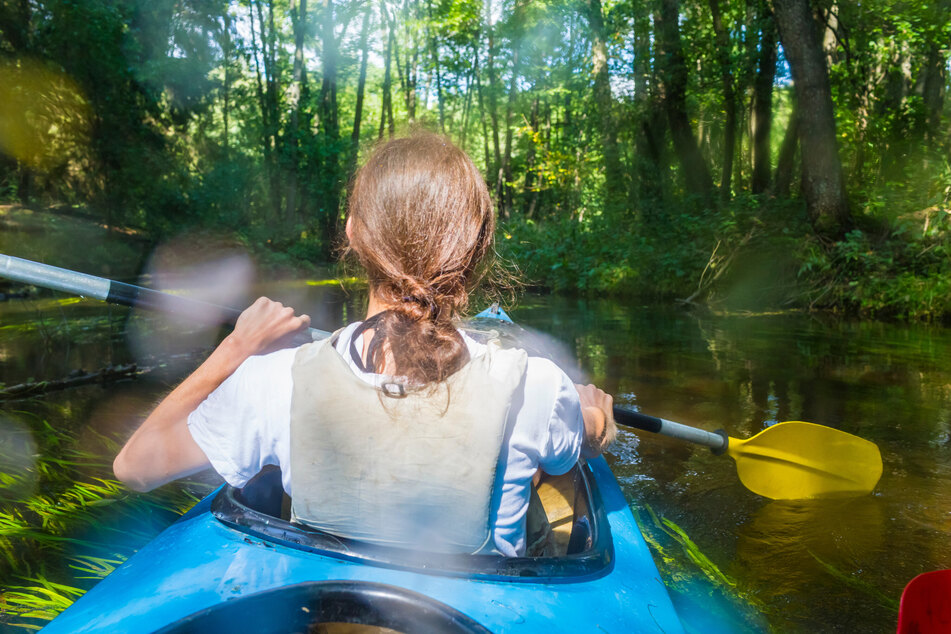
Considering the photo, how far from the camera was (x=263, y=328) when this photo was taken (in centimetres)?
133

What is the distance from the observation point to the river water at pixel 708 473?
2.18 meters

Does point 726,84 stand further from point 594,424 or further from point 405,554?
point 405,554

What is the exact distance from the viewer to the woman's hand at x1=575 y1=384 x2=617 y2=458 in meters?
1.45

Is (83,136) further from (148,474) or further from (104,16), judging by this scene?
(148,474)

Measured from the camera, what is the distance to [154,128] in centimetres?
1495

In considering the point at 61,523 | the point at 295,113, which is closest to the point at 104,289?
the point at 61,523

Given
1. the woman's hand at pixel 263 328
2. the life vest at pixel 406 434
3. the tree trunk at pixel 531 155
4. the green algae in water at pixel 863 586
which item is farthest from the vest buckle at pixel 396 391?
the tree trunk at pixel 531 155

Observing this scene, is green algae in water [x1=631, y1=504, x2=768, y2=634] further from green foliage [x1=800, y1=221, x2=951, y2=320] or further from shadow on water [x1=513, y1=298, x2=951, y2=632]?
green foliage [x1=800, y1=221, x2=951, y2=320]

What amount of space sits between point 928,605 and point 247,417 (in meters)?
1.39

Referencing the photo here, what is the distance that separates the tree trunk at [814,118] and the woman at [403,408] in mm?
8733

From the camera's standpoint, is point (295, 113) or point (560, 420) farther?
point (295, 113)

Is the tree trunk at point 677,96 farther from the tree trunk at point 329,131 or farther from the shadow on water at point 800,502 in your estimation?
the tree trunk at point 329,131

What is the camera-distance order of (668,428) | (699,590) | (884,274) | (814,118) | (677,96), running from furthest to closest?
(677,96) < (814,118) < (884,274) < (668,428) < (699,590)

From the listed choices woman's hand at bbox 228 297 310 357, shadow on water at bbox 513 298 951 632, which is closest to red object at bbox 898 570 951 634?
shadow on water at bbox 513 298 951 632
